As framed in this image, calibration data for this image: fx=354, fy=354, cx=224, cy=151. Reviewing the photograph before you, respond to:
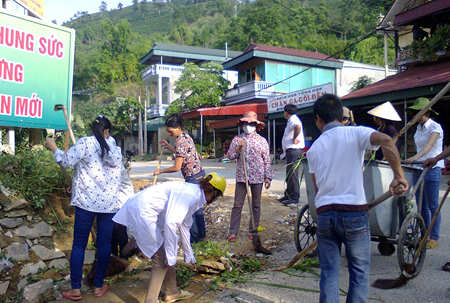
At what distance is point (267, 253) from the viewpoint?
4.52 m

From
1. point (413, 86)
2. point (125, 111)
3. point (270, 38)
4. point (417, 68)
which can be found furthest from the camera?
point (270, 38)

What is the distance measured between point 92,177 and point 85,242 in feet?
2.12

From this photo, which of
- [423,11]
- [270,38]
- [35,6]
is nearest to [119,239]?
[35,6]

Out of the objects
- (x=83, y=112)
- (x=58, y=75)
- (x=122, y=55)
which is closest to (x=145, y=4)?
(x=122, y=55)

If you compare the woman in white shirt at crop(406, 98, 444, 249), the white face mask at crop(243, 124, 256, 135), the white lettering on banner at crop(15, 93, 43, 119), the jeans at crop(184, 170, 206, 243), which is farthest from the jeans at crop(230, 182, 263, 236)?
the white lettering on banner at crop(15, 93, 43, 119)

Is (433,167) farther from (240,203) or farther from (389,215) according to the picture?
(240,203)

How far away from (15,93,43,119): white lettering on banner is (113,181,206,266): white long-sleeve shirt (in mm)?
3630

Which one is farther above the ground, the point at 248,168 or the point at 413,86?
the point at 413,86

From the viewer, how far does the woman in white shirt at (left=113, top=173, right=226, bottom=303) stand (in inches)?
113

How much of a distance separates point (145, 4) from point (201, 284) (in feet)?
601

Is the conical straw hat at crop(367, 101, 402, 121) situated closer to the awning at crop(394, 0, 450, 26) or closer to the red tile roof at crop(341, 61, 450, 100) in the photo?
the red tile roof at crop(341, 61, 450, 100)

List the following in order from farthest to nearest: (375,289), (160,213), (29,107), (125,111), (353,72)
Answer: (125,111) → (353,72) → (29,107) → (375,289) → (160,213)

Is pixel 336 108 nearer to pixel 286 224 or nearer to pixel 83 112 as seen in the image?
pixel 286 224

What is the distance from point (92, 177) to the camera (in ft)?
11.3
